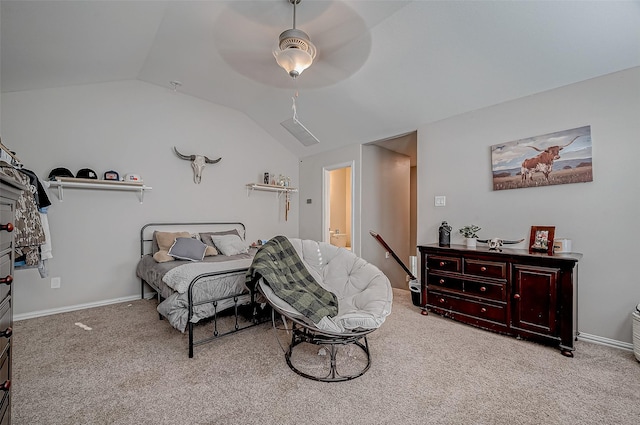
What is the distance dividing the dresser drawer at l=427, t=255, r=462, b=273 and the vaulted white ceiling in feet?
6.04

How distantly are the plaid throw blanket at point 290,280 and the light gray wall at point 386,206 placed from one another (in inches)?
86.0

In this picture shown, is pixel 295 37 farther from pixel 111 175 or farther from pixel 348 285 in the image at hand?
pixel 111 175

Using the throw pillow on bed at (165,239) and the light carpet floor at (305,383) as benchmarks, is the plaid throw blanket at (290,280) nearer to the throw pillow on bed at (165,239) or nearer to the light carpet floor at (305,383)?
the light carpet floor at (305,383)

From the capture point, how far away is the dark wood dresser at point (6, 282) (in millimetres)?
951

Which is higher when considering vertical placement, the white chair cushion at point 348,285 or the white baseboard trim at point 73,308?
the white chair cushion at point 348,285

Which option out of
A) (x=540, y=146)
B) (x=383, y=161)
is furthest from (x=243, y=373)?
(x=383, y=161)

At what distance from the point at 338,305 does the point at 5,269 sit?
1969 millimetres

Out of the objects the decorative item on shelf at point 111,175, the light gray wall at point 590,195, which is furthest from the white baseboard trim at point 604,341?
the decorative item on shelf at point 111,175

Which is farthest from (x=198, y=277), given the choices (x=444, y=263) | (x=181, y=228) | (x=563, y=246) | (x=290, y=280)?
(x=563, y=246)

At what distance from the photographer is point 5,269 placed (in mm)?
1014

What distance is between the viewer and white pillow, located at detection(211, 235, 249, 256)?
399 centimetres

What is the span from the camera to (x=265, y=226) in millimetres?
5270

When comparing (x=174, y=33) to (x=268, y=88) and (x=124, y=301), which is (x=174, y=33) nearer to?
(x=268, y=88)

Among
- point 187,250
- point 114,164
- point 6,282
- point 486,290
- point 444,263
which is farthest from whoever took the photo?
point 114,164
